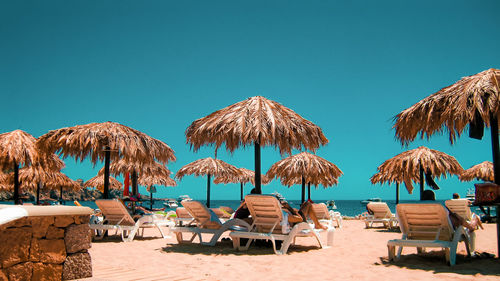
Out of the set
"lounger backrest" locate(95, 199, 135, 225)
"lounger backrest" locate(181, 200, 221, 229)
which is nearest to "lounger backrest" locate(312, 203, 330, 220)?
"lounger backrest" locate(181, 200, 221, 229)

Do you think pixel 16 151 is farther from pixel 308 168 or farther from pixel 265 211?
pixel 308 168

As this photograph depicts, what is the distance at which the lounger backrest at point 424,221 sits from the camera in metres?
5.08

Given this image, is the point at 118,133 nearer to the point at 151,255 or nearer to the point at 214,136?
the point at 214,136

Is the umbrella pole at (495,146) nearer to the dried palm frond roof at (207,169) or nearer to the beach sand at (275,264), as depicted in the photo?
the beach sand at (275,264)

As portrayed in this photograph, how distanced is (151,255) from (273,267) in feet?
6.85

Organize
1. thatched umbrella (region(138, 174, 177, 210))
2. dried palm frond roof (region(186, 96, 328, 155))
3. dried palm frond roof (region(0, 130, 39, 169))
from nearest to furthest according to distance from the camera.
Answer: dried palm frond roof (region(186, 96, 328, 155)) < dried palm frond roof (region(0, 130, 39, 169)) < thatched umbrella (region(138, 174, 177, 210))

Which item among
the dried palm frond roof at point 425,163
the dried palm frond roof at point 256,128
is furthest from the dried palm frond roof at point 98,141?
the dried palm frond roof at point 425,163

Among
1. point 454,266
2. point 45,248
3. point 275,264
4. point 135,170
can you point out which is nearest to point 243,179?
point 135,170

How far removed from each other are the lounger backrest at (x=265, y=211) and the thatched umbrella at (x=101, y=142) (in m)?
3.88

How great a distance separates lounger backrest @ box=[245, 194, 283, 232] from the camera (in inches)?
237

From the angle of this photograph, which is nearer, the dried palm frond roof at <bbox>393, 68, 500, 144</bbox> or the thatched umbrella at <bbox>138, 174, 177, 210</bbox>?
the dried palm frond roof at <bbox>393, 68, 500, 144</bbox>

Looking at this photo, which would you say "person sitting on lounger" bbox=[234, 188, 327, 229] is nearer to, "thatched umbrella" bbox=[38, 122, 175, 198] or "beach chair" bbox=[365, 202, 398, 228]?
"thatched umbrella" bbox=[38, 122, 175, 198]

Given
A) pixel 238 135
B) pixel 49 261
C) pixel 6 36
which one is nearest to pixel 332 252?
pixel 238 135

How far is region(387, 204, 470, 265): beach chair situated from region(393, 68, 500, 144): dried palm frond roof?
1268 millimetres
